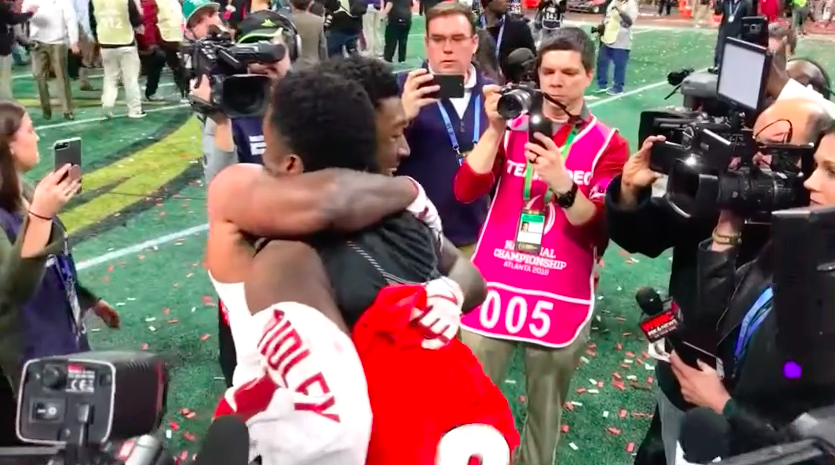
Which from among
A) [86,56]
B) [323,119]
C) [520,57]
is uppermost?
[323,119]

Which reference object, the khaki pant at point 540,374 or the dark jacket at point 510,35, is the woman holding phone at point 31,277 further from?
the dark jacket at point 510,35

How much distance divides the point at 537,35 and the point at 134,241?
23.6 ft

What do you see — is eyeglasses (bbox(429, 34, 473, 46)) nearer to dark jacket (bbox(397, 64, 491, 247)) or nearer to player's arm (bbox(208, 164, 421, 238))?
dark jacket (bbox(397, 64, 491, 247))

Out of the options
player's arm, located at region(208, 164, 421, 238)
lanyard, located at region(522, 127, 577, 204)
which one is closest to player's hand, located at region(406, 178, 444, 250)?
player's arm, located at region(208, 164, 421, 238)

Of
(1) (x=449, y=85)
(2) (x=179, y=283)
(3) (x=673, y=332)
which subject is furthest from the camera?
(2) (x=179, y=283)

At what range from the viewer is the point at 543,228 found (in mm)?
2840

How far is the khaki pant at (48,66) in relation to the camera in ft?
31.1

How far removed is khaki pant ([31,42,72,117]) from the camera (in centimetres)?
949

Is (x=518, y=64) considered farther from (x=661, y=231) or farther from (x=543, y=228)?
(x=661, y=231)

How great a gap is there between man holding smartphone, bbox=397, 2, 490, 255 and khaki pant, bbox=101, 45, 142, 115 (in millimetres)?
7170

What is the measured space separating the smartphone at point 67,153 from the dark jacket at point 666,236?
1.87m

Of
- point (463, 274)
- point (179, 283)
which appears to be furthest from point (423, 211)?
point (179, 283)

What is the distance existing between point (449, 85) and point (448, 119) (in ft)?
0.52

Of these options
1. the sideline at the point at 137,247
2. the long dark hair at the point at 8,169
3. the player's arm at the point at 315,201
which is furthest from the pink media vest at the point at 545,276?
the sideline at the point at 137,247
